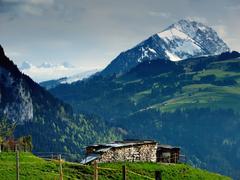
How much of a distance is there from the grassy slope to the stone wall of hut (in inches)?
252

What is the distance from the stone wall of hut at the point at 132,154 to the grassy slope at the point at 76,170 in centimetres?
640

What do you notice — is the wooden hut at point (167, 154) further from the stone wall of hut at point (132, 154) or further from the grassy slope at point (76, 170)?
the grassy slope at point (76, 170)

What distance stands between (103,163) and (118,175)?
965 cm

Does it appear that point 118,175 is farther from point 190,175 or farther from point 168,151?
point 168,151

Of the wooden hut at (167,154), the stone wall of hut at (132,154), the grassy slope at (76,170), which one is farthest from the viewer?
the wooden hut at (167,154)

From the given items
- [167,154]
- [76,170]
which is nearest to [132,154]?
[167,154]

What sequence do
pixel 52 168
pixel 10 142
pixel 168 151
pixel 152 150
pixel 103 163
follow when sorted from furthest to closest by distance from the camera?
1. pixel 168 151
2. pixel 152 150
3. pixel 10 142
4. pixel 103 163
5. pixel 52 168

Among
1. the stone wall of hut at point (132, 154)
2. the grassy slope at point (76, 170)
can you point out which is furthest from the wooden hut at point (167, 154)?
the grassy slope at point (76, 170)

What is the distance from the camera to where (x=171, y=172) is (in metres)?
127

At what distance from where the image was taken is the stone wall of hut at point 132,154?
13107 cm

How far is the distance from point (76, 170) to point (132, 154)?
30.4 m

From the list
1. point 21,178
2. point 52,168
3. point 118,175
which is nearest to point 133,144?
point 118,175

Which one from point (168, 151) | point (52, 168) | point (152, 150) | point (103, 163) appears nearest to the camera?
point (52, 168)

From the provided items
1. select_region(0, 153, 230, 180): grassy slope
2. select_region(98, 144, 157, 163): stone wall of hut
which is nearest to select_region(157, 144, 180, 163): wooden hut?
select_region(98, 144, 157, 163): stone wall of hut
